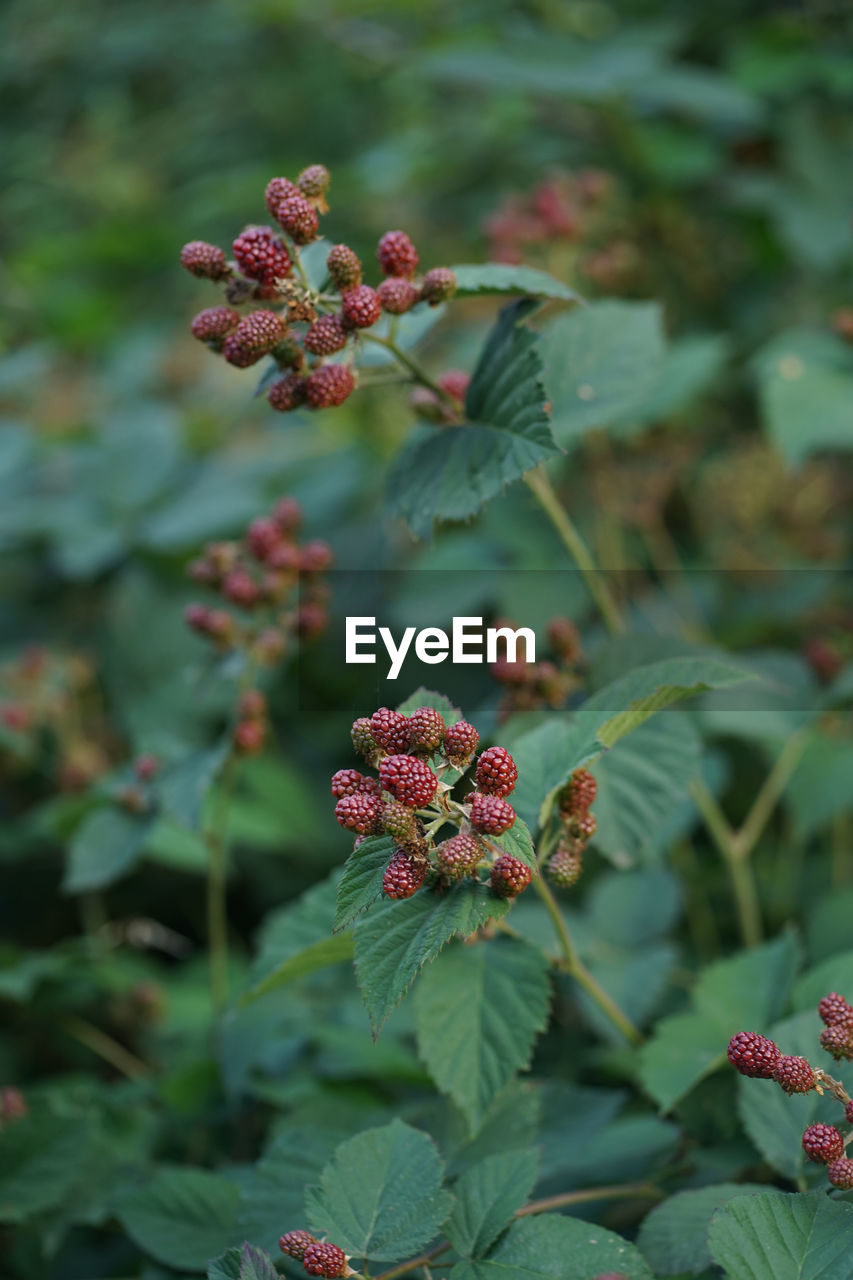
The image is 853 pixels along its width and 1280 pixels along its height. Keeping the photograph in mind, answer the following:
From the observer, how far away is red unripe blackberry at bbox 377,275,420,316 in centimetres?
92


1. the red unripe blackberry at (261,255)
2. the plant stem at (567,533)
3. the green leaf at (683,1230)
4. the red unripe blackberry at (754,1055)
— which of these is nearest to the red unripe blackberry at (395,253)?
the red unripe blackberry at (261,255)

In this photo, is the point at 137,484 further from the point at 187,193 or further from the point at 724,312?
the point at 187,193

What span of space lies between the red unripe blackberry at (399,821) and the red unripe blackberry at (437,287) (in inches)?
18.1

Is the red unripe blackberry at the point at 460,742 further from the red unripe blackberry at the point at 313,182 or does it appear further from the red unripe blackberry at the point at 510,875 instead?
the red unripe blackberry at the point at 313,182

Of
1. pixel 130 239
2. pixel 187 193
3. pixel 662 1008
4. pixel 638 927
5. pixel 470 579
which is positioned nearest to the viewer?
pixel 662 1008

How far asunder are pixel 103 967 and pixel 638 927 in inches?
30.0

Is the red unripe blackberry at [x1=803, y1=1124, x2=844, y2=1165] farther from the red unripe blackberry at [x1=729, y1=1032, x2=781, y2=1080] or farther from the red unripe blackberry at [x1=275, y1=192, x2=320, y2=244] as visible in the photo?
the red unripe blackberry at [x1=275, y1=192, x2=320, y2=244]

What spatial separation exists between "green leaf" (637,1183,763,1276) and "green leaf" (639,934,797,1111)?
8cm

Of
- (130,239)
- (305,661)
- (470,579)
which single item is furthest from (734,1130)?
(130,239)

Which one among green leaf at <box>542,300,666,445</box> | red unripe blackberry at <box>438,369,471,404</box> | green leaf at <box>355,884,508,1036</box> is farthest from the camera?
green leaf at <box>542,300,666,445</box>

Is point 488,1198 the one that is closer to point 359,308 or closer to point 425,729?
point 425,729

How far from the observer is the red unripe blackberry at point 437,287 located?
938mm

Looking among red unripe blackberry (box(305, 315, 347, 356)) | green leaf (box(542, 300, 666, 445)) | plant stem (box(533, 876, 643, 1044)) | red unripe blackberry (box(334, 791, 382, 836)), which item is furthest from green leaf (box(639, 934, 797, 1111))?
red unripe blackberry (box(305, 315, 347, 356))

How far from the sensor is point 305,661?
2.15 metres
